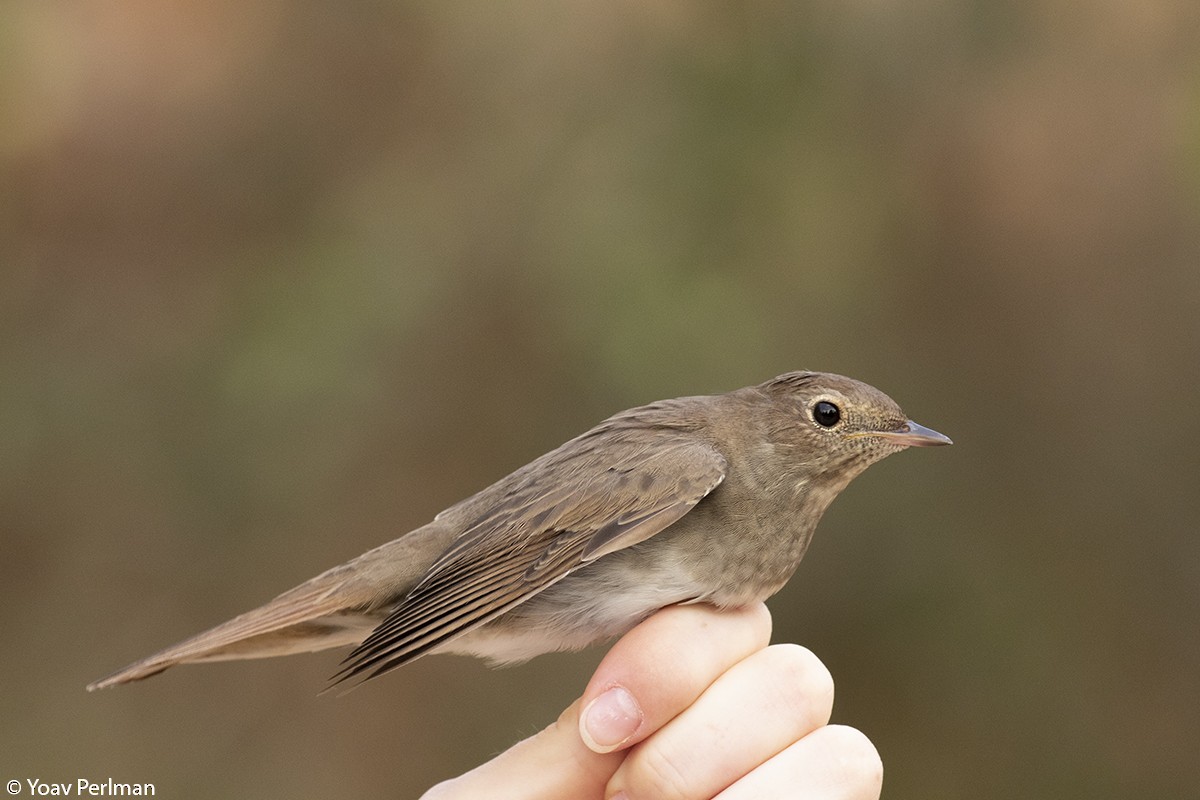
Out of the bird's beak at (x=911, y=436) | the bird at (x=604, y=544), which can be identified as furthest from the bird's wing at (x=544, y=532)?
the bird's beak at (x=911, y=436)

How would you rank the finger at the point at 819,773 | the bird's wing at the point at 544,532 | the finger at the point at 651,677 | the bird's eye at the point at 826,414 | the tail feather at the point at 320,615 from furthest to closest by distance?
the bird's eye at the point at 826,414, the tail feather at the point at 320,615, the bird's wing at the point at 544,532, the finger at the point at 651,677, the finger at the point at 819,773

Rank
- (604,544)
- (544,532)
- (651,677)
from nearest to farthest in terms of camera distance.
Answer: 1. (651,677)
2. (604,544)
3. (544,532)

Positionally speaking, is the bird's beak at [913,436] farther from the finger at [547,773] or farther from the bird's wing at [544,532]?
the finger at [547,773]

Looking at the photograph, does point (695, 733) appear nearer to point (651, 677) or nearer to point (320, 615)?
point (651, 677)

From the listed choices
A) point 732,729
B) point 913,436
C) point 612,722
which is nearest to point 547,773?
point 612,722

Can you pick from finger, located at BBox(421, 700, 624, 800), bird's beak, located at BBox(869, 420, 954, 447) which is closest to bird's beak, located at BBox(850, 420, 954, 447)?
bird's beak, located at BBox(869, 420, 954, 447)
